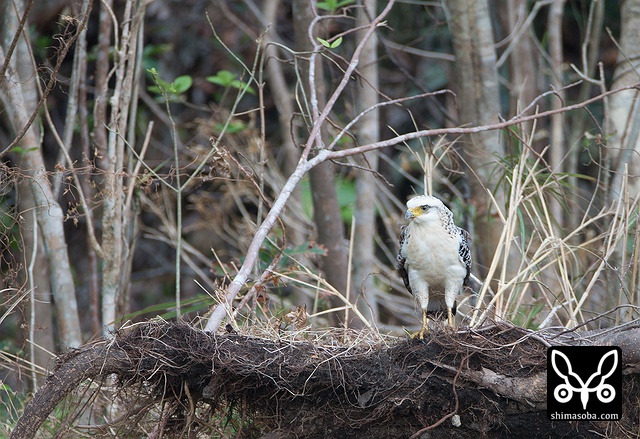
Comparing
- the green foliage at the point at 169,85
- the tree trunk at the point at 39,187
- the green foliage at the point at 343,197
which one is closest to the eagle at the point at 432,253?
the green foliage at the point at 169,85

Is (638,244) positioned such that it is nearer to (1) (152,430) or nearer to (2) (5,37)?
(1) (152,430)

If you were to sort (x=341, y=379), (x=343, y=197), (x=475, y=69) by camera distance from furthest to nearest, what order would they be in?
(x=343, y=197), (x=475, y=69), (x=341, y=379)

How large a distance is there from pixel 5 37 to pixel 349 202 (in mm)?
4472

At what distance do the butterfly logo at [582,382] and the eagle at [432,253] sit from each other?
2.47 ft

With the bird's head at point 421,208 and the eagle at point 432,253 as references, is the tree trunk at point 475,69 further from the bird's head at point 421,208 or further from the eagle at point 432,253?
the bird's head at point 421,208

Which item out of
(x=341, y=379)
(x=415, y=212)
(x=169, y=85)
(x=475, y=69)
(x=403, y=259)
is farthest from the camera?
(x=475, y=69)

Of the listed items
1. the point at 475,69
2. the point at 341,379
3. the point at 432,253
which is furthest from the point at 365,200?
the point at 341,379

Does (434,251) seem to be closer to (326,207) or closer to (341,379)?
(341,379)

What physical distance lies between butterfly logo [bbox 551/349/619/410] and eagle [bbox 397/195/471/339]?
75cm

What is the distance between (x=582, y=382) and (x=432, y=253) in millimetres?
1070

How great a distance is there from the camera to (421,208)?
421cm

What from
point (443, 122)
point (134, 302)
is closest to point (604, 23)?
point (443, 122)

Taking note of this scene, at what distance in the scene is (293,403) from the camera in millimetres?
3828

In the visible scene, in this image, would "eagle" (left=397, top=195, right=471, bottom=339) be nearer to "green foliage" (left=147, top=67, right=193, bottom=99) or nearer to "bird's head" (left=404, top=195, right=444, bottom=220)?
"bird's head" (left=404, top=195, right=444, bottom=220)
